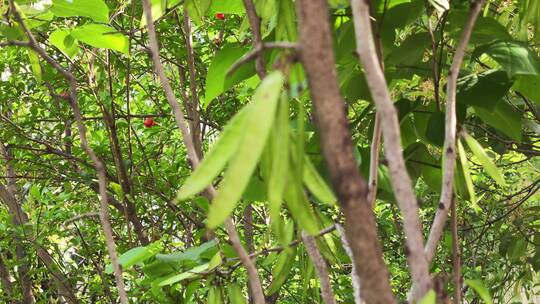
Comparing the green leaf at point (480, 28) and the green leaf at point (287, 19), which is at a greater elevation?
the green leaf at point (287, 19)

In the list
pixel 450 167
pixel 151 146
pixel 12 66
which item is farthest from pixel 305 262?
pixel 12 66

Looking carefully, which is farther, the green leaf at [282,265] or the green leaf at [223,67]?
the green leaf at [223,67]

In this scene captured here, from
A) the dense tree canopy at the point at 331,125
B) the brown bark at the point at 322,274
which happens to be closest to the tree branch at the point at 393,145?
the dense tree canopy at the point at 331,125

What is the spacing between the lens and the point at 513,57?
2.26 feet

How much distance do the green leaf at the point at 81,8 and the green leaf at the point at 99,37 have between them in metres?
0.01

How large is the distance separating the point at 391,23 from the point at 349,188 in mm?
445

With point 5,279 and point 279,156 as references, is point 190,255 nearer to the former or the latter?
point 279,156

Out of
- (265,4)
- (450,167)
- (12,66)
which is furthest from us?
(12,66)

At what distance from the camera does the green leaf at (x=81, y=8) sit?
0.80m

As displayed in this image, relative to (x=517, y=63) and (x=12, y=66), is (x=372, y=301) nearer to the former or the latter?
(x=517, y=63)

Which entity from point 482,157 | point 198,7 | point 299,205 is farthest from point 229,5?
point 299,205

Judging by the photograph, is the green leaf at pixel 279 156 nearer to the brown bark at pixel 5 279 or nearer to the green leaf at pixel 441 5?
the green leaf at pixel 441 5

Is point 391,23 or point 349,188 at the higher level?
point 391,23

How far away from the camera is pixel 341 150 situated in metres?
0.30
